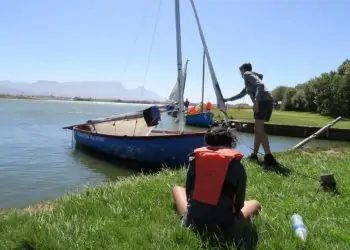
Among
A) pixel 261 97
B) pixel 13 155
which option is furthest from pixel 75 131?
pixel 261 97

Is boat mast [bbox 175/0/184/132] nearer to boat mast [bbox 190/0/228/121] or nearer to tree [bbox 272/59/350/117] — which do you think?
boat mast [bbox 190/0/228/121]

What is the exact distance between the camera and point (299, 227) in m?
4.80

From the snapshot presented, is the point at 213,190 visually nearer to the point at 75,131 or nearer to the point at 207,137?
the point at 207,137

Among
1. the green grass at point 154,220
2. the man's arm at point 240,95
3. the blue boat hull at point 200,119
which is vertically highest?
the man's arm at point 240,95

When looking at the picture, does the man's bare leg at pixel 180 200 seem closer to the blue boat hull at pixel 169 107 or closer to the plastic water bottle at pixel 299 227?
the plastic water bottle at pixel 299 227

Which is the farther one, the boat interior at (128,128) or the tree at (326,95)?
the tree at (326,95)

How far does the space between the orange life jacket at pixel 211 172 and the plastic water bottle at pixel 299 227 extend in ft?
3.45

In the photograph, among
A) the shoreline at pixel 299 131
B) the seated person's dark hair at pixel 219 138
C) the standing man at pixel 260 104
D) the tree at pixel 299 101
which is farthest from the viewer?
the tree at pixel 299 101

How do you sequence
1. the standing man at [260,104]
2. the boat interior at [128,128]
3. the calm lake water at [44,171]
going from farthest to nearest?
the boat interior at [128,128]
the calm lake water at [44,171]
the standing man at [260,104]

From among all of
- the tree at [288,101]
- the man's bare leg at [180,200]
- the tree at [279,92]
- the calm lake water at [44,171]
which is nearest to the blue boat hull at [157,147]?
the calm lake water at [44,171]

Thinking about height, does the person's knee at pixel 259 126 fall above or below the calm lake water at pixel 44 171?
above

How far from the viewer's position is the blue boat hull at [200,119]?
45500 mm

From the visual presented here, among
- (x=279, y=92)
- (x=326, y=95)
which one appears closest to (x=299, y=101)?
(x=326, y=95)

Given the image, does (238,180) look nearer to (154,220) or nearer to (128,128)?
(154,220)
